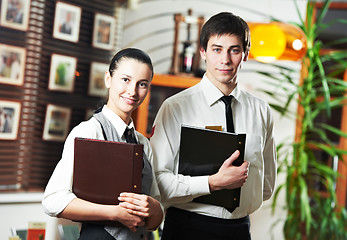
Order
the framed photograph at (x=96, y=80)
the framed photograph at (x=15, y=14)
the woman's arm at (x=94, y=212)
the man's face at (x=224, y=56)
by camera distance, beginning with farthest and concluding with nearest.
Result: the framed photograph at (x=96, y=80) < the framed photograph at (x=15, y=14) < the man's face at (x=224, y=56) < the woman's arm at (x=94, y=212)

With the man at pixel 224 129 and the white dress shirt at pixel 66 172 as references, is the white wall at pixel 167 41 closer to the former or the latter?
the man at pixel 224 129

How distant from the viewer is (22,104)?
3.44 m

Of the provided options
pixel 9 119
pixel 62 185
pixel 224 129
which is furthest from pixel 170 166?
pixel 9 119

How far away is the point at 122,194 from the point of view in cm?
142

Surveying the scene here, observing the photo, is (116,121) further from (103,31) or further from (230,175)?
(103,31)

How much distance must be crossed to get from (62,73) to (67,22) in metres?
0.39

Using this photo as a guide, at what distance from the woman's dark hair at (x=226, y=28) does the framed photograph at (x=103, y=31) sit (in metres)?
2.19

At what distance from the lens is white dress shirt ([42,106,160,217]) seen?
1.39 metres

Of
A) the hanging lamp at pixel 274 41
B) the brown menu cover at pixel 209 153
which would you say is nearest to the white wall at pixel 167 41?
the hanging lamp at pixel 274 41

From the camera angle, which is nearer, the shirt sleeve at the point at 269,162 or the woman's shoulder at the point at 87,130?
the woman's shoulder at the point at 87,130

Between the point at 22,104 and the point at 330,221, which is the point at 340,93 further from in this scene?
the point at 22,104

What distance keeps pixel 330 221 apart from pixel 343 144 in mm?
1070

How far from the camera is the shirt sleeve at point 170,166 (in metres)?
1.70

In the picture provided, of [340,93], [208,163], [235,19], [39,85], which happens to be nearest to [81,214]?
[208,163]
